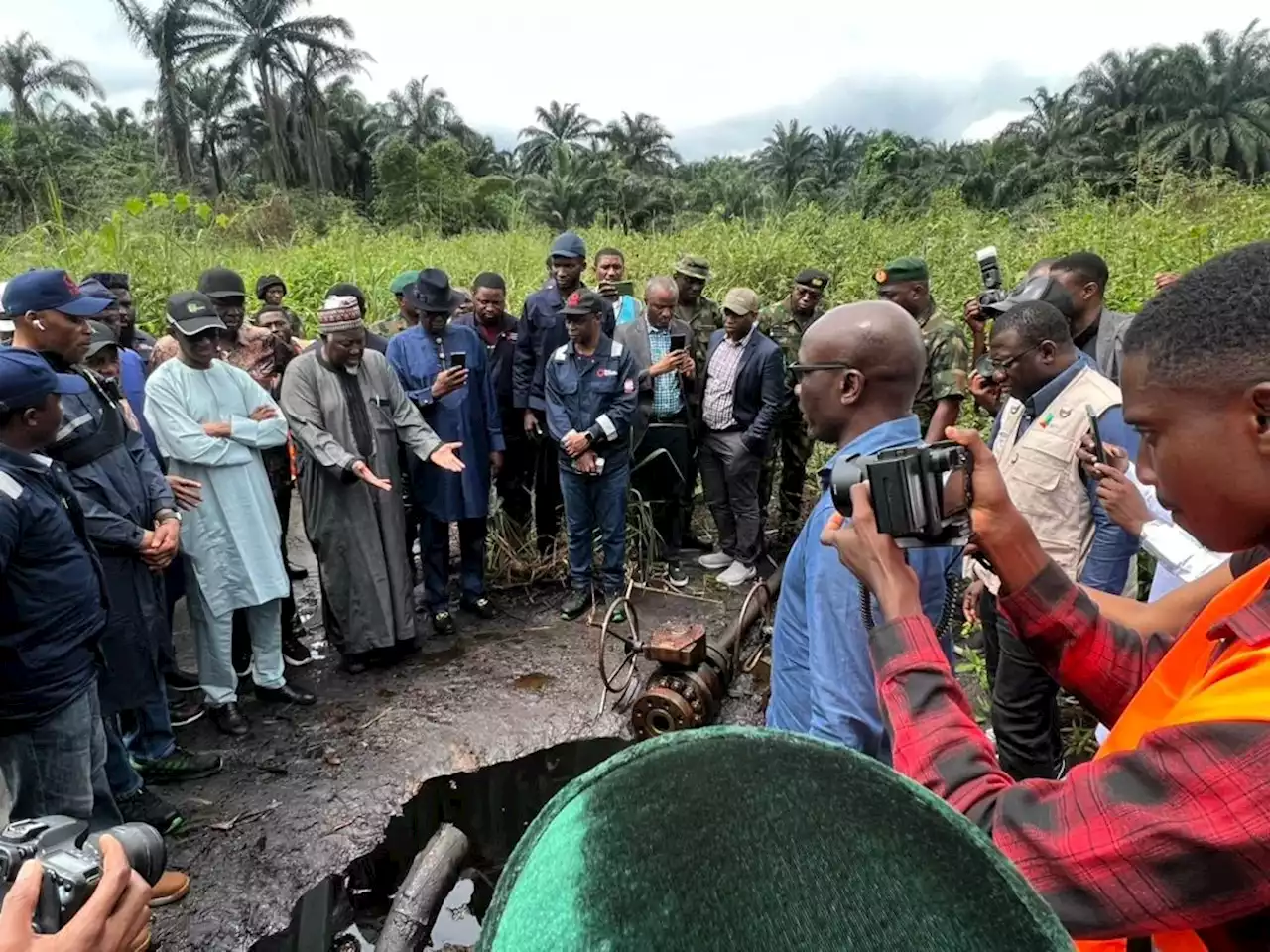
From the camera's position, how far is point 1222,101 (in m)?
26.5

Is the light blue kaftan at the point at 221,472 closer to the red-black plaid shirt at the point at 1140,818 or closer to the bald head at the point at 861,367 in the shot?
the bald head at the point at 861,367

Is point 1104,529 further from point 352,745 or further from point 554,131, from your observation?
point 554,131

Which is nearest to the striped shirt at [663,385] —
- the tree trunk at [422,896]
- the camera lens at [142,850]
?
the tree trunk at [422,896]

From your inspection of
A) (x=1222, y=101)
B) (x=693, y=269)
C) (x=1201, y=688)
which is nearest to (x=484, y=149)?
(x=1222, y=101)

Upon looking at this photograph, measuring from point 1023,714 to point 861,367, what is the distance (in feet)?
6.45

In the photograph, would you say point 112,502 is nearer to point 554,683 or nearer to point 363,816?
point 363,816

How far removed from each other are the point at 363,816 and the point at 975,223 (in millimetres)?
11946

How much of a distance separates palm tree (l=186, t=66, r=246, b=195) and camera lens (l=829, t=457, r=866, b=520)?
120ft

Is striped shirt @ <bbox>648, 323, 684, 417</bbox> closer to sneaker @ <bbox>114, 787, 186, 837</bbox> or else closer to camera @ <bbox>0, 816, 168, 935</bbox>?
sneaker @ <bbox>114, 787, 186, 837</bbox>

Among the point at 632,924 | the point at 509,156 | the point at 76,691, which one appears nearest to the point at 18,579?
the point at 76,691

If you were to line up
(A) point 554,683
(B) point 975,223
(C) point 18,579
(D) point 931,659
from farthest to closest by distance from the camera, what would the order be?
1. (B) point 975,223
2. (A) point 554,683
3. (C) point 18,579
4. (D) point 931,659

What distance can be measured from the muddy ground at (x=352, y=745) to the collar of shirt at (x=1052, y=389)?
7.18ft

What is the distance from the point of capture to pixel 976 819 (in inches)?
41.5

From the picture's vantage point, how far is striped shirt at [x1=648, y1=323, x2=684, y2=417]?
20.3 feet
